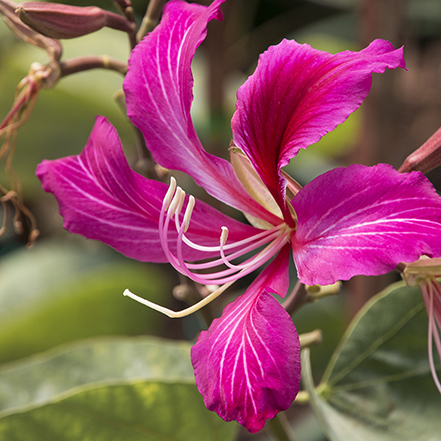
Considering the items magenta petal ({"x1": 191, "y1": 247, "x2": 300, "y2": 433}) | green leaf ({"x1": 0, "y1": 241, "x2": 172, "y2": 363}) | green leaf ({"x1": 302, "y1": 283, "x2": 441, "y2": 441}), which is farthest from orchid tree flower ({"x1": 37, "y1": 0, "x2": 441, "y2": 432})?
green leaf ({"x1": 0, "y1": 241, "x2": 172, "y2": 363})

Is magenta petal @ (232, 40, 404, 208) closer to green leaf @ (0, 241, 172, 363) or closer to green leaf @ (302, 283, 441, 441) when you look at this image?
green leaf @ (302, 283, 441, 441)

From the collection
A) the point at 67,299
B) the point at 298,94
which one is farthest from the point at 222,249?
the point at 67,299

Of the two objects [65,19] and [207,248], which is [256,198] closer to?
[207,248]

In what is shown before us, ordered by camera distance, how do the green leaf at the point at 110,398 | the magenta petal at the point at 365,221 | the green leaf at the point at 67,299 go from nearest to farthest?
the magenta petal at the point at 365,221, the green leaf at the point at 110,398, the green leaf at the point at 67,299

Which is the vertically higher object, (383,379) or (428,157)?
(428,157)

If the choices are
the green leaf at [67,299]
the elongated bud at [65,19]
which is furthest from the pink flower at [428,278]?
the green leaf at [67,299]

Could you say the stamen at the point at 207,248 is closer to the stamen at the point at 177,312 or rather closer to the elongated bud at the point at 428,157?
the stamen at the point at 177,312
